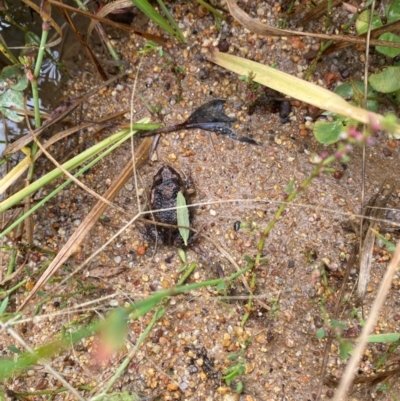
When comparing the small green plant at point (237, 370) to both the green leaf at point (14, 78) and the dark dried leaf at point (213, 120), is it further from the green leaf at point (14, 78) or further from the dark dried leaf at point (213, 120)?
the green leaf at point (14, 78)

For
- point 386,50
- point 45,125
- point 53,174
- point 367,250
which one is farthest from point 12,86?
point 367,250

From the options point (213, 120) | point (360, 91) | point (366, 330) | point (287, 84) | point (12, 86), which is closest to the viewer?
point (366, 330)

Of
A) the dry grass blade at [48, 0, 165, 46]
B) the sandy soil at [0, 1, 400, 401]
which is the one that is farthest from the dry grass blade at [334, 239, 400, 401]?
the dry grass blade at [48, 0, 165, 46]

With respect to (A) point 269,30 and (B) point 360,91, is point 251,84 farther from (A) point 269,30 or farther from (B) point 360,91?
(B) point 360,91

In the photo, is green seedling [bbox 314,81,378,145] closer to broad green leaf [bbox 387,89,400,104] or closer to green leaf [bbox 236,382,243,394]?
broad green leaf [bbox 387,89,400,104]

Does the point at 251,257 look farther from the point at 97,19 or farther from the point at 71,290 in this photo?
the point at 97,19

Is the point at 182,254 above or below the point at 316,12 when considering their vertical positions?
below

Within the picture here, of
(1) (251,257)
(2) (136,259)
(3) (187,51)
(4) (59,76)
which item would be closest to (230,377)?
(1) (251,257)

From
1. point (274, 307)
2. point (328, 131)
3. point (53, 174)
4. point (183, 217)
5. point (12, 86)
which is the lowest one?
point (274, 307)
